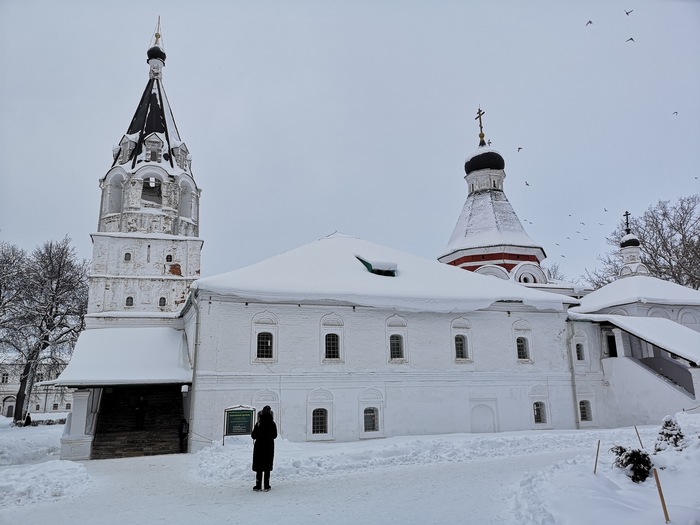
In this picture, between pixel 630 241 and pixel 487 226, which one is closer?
pixel 630 241

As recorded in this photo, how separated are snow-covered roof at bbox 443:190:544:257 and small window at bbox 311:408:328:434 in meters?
17.2

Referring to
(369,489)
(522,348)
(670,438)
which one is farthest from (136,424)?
(670,438)

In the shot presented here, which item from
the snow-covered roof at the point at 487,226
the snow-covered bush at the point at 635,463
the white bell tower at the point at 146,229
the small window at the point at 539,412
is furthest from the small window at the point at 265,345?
the snow-covered roof at the point at 487,226

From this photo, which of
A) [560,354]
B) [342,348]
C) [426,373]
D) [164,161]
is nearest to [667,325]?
[560,354]

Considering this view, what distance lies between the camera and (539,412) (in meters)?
20.6

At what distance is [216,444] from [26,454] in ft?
26.8

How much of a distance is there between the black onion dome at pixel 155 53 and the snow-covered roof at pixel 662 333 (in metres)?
29.9

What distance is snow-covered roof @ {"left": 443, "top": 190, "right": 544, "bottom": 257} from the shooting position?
31734mm

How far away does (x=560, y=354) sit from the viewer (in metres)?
21.5

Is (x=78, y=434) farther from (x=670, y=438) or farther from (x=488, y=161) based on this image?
(x=488, y=161)

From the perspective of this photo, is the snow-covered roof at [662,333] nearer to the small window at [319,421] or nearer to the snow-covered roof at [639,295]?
the snow-covered roof at [639,295]

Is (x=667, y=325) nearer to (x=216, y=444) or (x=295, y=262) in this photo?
(x=295, y=262)

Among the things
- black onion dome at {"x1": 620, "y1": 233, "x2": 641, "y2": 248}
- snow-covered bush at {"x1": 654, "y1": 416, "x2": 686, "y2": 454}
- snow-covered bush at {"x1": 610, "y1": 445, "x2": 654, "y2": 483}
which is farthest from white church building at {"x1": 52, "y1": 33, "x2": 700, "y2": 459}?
snow-covered bush at {"x1": 610, "y1": 445, "x2": 654, "y2": 483}

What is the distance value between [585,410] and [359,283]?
34.6 ft
